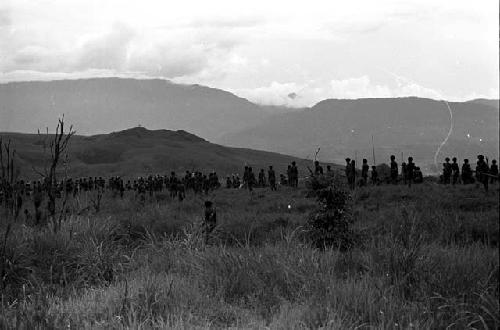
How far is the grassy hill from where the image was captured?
365 ft

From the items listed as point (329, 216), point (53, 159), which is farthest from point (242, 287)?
point (329, 216)

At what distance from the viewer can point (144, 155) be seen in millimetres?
128250

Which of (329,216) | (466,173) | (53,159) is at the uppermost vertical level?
(53,159)

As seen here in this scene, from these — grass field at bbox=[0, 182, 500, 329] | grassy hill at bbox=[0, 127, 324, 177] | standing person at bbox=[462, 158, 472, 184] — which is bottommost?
grass field at bbox=[0, 182, 500, 329]

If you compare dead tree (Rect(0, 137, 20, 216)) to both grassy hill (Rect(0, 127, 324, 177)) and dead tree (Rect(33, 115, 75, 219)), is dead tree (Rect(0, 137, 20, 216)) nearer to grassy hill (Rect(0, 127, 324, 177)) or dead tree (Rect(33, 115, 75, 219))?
dead tree (Rect(33, 115, 75, 219))

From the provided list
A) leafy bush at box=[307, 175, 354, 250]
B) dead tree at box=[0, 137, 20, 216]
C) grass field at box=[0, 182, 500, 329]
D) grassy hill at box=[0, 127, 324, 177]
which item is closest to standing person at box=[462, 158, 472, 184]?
leafy bush at box=[307, 175, 354, 250]

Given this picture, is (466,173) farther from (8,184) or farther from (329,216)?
(8,184)

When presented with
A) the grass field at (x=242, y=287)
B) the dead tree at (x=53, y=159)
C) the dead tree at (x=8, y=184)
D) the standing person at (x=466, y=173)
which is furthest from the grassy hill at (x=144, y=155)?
the dead tree at (x=8, y=184)

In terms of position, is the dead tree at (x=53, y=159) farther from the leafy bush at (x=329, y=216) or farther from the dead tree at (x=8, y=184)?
the leafy bush at (x=329, y=216)

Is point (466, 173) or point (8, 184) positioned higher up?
point (8, 184)

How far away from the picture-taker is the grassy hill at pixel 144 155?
4375 inches

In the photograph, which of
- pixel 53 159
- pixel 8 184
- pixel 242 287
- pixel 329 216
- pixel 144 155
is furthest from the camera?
pixel 144 155

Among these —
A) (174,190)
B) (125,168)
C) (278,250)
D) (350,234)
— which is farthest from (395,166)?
(125,168)

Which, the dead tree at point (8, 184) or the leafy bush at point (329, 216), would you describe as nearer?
the dead tree at point (8, 184)
